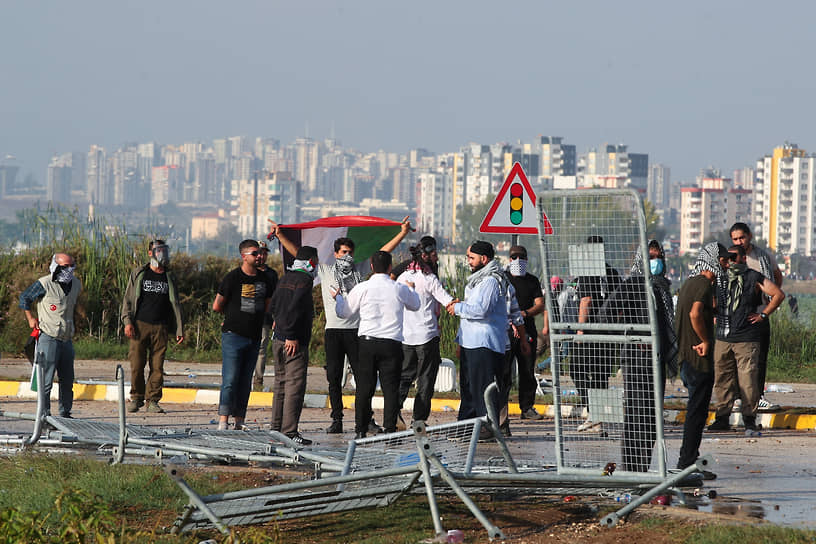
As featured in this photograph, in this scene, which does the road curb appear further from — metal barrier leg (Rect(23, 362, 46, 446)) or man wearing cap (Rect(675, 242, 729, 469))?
man wearing cap (Rect(675, 242, 729, 469))

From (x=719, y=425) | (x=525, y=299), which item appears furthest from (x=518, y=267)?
(x=719, y=425)

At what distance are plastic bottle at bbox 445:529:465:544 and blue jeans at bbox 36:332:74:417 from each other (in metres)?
5.83

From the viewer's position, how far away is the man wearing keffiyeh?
11.5 m

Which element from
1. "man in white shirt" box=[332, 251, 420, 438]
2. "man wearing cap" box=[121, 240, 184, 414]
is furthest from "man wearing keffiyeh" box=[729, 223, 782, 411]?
"man wearing cap" box=[121, 240, 184, 414]

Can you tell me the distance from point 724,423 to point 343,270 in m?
4.00

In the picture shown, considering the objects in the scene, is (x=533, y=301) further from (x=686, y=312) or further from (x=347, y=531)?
(x=347, y=531)

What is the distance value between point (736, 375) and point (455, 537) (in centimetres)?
590

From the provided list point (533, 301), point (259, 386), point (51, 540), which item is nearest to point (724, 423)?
point (533, 301)

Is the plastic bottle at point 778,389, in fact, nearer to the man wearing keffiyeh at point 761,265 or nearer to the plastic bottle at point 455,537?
the man wearing keffiyeh at point 761,265

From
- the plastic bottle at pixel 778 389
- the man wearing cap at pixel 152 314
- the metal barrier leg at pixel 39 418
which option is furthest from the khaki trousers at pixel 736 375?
the metal barrier leg at pixel 39 418

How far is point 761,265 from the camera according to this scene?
11852 millimetres

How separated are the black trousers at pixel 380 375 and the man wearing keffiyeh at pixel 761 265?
3509 mm

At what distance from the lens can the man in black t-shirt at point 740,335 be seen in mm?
11289

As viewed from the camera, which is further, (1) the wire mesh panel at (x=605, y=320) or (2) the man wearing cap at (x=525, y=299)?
(2) the man wearing cap at (x=525, y=299)
